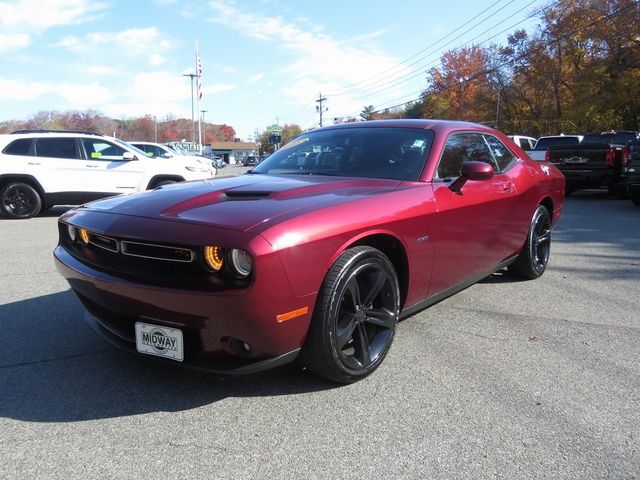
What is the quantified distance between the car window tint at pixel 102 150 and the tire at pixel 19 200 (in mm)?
1337

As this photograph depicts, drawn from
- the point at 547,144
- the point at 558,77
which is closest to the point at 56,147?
the point at 547,144

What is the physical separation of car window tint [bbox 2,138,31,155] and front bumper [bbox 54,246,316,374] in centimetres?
908

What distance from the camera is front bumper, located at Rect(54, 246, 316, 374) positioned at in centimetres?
226

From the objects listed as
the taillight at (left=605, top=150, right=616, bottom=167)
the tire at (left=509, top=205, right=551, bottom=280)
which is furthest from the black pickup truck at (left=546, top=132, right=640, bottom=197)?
the tire at (left=509, top=205, right=551, bottom=280)

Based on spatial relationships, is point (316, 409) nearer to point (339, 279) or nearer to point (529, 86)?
point (339, 279)

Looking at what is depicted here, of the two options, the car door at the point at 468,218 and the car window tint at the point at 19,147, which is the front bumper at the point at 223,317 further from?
the car window tint at the point at 19,147

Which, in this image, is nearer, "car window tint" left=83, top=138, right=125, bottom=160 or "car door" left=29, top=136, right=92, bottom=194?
"car door" left=29, top=136, right=92, bottom=194

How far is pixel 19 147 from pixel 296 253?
9989 mm

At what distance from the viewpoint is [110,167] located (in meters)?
10.6

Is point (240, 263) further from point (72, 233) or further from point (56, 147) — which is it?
point (56, 147)

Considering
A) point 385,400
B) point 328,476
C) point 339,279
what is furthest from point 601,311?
→ point 328,476

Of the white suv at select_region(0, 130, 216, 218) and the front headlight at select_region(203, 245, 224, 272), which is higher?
the white suv at select_region(0, 130, 216, 218)

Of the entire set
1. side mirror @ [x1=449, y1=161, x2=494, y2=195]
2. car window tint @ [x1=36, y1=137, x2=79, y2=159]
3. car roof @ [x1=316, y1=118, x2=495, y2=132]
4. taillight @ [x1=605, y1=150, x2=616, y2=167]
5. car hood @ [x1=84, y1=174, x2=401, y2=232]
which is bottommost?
car hood @ [x1=84, y1=174, x2=401, y2=232]

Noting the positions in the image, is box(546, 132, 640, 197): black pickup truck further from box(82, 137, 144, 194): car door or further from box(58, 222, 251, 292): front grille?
box(58, 222, 251, 292): front grille
